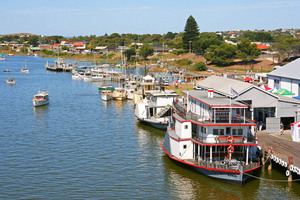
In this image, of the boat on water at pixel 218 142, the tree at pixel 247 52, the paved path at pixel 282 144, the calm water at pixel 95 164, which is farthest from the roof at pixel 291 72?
the tree at pixel 247 52

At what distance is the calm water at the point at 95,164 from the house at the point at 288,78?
63.9ft

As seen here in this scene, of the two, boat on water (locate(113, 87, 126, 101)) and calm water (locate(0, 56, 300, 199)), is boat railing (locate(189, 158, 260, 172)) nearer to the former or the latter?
calm water (locate(0, 56, 300, 199))

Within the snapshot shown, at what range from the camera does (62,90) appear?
94.8 meters

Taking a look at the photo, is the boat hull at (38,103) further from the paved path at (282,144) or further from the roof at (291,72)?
the paved path at (282,144)

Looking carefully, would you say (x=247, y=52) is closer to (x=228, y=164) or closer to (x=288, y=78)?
(x=288, y=78)

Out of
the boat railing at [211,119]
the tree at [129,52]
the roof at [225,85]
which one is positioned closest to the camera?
A: the boat railing at [211,119]

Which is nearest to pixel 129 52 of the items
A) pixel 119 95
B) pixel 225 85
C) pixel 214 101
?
pixel 119 95

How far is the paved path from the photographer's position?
3433cm

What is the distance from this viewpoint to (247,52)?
120188mm

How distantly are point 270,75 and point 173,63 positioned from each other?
316 feet

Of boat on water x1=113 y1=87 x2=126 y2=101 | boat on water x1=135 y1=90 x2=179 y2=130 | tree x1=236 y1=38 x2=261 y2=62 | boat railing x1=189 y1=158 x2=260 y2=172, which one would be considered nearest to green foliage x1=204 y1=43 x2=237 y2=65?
tree x1=236 y1=38 x2=261 y2=62

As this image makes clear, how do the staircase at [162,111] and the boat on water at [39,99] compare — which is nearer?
the staircase at [162,111]

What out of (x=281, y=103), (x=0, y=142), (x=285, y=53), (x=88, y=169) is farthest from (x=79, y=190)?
(x=285, y=53)

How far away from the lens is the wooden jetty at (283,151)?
32.4m
